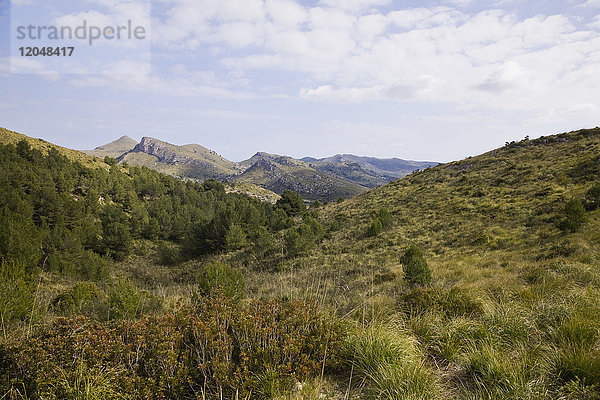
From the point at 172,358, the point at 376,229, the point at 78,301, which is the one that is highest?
the point at 172,358

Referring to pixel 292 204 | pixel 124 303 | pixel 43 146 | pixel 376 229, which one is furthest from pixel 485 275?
pixel 43 146

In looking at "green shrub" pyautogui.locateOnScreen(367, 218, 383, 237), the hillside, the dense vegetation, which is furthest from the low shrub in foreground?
the hillside

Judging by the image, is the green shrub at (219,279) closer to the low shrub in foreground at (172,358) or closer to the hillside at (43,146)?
the low shrub in foreground at (172,358)

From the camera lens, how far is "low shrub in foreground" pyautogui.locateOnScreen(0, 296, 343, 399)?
2.51 m

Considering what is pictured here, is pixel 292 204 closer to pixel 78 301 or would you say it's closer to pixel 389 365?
pixel 78 301

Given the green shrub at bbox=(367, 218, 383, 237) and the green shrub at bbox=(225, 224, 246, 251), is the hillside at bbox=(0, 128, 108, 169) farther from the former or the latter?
the green shrub at bbox=(367, 218, 383, 237)

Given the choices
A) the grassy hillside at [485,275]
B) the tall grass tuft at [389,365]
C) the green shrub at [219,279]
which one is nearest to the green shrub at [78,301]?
the green shrub at [219,279]

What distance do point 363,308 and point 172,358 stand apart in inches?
121

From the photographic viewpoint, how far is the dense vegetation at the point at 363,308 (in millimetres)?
2670

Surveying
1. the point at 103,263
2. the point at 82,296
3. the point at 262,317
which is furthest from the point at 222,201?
the point at 262,317

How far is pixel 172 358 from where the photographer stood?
267 centimetres

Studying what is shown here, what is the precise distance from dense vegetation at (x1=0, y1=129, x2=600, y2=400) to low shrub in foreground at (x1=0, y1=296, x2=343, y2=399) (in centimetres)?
2

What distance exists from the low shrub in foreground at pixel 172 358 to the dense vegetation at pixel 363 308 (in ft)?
0.06

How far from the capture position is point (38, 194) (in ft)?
109
